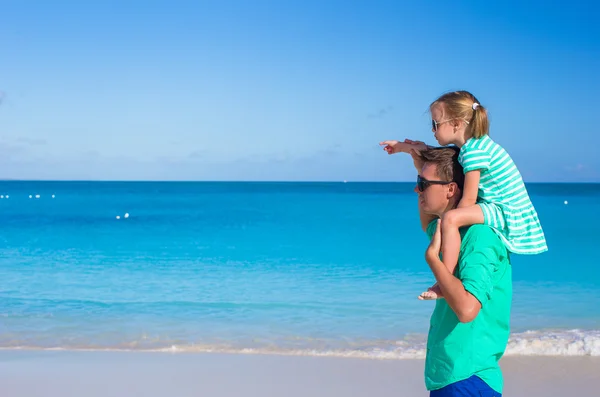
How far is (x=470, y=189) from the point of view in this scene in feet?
7.11

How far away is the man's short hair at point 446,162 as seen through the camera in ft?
6.83

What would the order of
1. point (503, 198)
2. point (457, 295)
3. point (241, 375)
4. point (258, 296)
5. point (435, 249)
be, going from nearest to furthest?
point (457, 295)
point (435, 249)
point (503, 198)
point (241, 375)
point (258, 296)

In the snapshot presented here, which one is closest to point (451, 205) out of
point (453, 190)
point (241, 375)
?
point (453, 190)

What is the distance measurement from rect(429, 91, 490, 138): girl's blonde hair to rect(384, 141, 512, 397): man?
41 cm

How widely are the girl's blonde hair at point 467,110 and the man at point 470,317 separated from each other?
408mm

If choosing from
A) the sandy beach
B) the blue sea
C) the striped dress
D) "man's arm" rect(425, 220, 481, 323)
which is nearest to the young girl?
the striped dress

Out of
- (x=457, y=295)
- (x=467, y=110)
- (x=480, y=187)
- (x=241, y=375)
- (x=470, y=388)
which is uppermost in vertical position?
(x=467, y=110)

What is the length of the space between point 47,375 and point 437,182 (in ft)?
16.9

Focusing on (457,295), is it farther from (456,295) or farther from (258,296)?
(258,296)

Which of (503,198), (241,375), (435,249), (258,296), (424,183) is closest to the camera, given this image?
(435,249)

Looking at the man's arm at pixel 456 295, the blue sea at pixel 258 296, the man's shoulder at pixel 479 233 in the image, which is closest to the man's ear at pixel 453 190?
the man's shoulder at pixel 479 233

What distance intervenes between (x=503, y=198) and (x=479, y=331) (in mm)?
574

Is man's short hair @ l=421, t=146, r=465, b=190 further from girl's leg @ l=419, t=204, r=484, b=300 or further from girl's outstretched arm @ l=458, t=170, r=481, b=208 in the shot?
girl's leg @ l=419, t=204, r=484, b=300

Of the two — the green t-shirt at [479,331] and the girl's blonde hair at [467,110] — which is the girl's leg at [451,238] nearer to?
the green t-shirt at [479,331]
